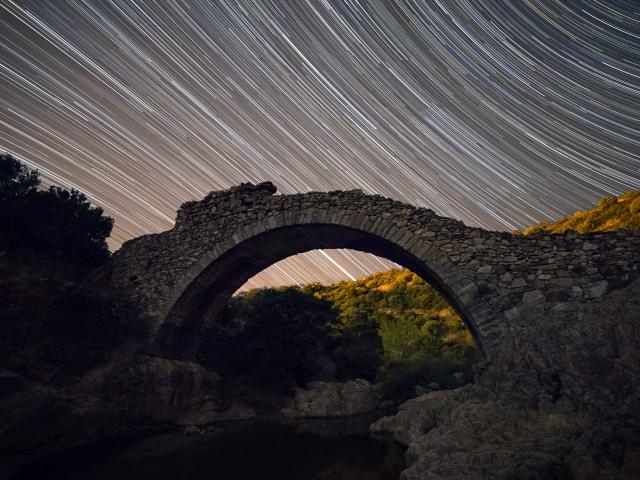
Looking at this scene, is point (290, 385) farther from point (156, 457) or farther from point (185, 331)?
point (156, 457)

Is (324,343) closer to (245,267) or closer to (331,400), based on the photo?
(331,400)

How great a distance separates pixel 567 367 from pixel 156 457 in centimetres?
756

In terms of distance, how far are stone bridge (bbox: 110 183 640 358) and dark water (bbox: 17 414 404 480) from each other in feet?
11.7

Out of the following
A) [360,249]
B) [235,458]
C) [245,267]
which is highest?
[360,249]

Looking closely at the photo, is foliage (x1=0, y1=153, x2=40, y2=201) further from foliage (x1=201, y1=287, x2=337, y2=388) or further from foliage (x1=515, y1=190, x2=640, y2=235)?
foliage (x1=515, y1=190, x2=640, y2=235)

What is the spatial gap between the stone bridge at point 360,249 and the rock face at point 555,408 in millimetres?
912

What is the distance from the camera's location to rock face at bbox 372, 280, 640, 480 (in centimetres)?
354

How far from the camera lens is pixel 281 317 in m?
16.9

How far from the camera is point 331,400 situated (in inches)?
553

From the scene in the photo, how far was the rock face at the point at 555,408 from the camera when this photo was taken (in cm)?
354

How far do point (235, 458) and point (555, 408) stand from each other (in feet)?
19.0

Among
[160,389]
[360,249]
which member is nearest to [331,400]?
[360,249]

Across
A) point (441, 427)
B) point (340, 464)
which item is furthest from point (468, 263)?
point (340, 464)

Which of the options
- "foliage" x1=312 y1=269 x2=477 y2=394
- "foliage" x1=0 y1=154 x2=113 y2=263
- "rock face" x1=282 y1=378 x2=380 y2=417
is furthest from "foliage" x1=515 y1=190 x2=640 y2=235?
"foliage" x1=0 y1=154 x2=113 y2=263
